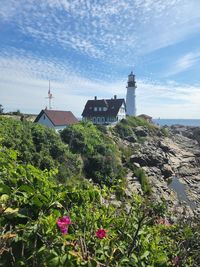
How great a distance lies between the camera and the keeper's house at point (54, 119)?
119 feet

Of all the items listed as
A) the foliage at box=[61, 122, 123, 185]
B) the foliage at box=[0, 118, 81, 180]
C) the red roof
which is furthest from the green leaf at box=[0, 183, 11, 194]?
the red roof

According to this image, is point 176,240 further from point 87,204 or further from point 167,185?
point 167,185

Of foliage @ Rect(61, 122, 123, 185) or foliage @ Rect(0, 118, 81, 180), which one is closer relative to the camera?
foliage @ Rect(0, 118, 81, 180)

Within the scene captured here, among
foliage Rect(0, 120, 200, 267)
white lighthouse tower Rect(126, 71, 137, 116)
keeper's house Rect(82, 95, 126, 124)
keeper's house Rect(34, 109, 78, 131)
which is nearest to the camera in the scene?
foliage Rect(0, 120, 200, 267)

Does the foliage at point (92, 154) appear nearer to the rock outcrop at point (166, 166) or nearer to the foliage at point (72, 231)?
the rock outcrop at point (166, 166)

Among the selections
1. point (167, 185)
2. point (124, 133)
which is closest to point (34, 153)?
point (167, 185)

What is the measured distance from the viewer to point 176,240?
3.45 m

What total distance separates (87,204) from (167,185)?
29203 mm

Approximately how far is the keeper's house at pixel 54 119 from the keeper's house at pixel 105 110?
660 inches

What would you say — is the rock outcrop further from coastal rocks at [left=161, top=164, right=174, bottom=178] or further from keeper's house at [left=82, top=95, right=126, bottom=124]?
keeper's house at [left=82, top=95, right=126, bottom=124]

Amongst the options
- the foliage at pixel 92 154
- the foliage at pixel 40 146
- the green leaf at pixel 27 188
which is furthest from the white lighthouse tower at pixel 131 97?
the green leaf at pixel 27 188

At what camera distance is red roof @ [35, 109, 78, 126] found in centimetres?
3672

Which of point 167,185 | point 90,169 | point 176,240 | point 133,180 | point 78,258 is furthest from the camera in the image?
point 167,185

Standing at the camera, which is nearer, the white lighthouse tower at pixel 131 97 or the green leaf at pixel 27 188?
the green leaf at pixel 27 188
